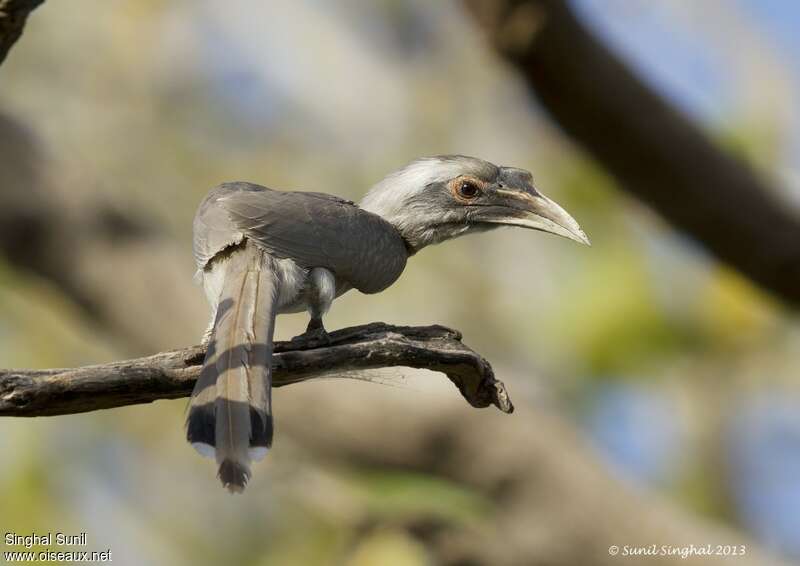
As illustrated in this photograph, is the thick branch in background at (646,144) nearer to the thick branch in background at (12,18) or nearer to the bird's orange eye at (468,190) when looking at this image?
the bird's orange eye at (468,190)

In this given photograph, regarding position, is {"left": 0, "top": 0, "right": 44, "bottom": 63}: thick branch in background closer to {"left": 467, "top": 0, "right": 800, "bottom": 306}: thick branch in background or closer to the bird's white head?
the bird's white head

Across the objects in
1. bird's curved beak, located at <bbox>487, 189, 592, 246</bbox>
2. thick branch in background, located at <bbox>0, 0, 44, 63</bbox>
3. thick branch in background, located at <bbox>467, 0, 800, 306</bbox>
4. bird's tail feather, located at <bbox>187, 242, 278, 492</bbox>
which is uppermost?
thick branch in background, located at <bbox>467, 0, 800, 306</bbox>

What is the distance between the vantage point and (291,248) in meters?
3.79

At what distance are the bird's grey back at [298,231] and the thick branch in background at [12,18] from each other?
2.66 feet

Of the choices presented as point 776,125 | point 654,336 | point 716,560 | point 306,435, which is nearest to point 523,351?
point 654,336

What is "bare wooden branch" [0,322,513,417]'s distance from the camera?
2.90 m

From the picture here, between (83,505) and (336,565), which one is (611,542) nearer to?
(336,565)

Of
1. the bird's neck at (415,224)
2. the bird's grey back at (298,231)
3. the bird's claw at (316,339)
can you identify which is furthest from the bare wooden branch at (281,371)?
the bird's neck at (415,224)

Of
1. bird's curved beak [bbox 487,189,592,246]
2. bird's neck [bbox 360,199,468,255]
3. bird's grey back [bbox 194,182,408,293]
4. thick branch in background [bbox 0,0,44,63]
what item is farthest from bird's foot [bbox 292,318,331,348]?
thick branch in background [bbox 0,0,44,63]

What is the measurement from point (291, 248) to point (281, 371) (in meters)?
0.55

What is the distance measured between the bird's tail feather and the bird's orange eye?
39.9 inches

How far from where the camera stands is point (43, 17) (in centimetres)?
1433

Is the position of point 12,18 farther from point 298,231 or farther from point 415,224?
point 415,224

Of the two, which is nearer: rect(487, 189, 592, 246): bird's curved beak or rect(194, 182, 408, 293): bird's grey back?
rect(194, 182, 408, 293): bird's grey back
